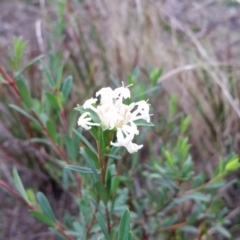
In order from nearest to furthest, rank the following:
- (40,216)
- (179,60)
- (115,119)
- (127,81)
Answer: (115,119)
(40,216)
(127,81)
(179,60)

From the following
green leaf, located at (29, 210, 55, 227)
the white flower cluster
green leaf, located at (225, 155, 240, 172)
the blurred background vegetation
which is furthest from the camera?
the blurred background vegetation

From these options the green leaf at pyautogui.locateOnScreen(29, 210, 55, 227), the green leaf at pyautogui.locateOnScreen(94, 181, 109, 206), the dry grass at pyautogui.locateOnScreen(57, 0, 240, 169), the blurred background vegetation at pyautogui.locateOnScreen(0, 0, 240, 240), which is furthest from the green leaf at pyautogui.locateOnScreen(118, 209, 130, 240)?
the dry grass at pyautogui.locateOnScreen(57, 0, 240, 169)

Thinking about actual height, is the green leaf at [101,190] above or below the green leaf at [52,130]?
below

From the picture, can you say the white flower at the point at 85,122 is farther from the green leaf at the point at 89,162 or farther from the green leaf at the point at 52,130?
the green leaf at the point at 52,130

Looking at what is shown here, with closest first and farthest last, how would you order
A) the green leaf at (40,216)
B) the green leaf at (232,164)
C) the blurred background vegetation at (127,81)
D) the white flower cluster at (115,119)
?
the white flower cluster at (115,119) < the green leaf at (40,216) < the green leaf at (232,164) < the blurred background vegetation at (127,81)

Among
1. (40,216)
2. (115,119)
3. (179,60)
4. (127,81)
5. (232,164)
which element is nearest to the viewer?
(115,119)

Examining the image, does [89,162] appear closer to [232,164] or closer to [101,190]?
[101,190]

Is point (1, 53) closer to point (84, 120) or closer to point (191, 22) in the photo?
point (191, 22)

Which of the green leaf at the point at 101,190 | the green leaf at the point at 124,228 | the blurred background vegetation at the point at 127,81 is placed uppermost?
the blurred background vegetation at the point at 127,81

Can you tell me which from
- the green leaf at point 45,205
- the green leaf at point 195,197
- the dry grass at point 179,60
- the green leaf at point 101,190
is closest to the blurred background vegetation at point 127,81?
the dry grass at point 179,60

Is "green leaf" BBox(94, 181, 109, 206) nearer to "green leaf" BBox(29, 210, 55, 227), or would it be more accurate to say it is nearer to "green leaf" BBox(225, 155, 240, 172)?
"green leaf" BBox(29, 210, 55, 227)

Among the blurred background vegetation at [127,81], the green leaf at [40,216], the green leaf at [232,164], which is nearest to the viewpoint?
the green leaf at [40,216]

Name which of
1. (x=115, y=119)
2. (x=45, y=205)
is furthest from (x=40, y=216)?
(x=115, y=119)
